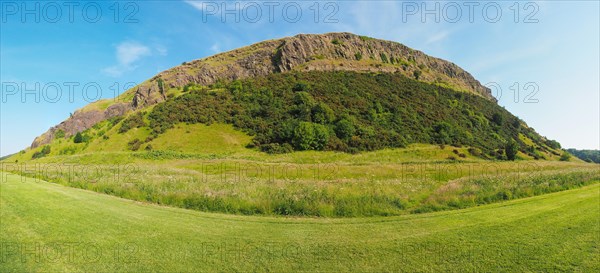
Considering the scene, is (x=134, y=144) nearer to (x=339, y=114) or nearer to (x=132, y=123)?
(x=132, y=123)

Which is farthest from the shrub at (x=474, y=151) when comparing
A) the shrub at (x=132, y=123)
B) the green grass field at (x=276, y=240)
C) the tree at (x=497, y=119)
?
the shrub at (x=132, y=123)

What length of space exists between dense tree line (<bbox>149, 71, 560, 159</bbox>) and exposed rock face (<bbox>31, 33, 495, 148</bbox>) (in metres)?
12.6

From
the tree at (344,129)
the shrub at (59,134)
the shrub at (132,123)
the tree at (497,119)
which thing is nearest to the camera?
the tree at (344,129)

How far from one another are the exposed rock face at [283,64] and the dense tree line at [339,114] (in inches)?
497

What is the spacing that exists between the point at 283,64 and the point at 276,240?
352 feet

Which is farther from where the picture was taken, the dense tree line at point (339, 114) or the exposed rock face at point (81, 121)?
the exposed rock face at point (81, 121)

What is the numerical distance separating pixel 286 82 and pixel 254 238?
88114 millimetres

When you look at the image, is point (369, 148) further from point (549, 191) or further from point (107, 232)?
point (107, 232)

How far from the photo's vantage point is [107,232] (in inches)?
352

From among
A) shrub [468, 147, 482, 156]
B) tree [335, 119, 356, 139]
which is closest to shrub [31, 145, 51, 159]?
tree [335, 119, 356, 139]

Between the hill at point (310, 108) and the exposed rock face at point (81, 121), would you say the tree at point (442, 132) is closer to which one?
the hill at point (310, 108)

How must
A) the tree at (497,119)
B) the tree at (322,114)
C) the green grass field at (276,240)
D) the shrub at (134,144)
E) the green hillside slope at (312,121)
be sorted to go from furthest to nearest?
the tree at (497,119) < the tree at (322,114) < the green hillside slope at (312,121) < the shrub at (134,144) < the green grass field at (276,240)

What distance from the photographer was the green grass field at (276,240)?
7316 millimetres

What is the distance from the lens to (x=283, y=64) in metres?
112
